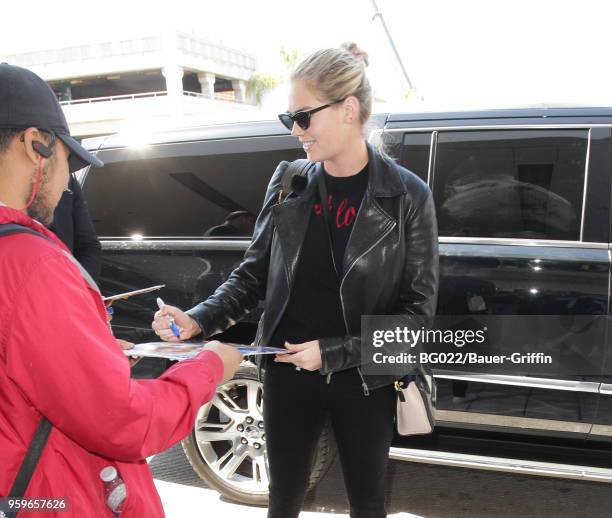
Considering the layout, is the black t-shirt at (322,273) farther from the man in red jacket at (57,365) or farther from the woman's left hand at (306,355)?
the man in red jacket at (57,365)

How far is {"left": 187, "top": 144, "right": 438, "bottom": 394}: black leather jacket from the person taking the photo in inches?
67.5

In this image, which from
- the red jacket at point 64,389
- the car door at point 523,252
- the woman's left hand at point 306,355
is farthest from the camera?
the car door at point 523,252

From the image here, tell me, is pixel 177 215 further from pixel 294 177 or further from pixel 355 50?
pixel 355 50

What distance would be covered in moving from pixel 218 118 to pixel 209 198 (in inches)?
20.4

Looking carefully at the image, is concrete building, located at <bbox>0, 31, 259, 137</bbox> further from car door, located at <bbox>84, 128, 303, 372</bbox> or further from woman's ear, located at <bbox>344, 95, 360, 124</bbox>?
woman's ear, located at <bbox>344, 95, 360, 124</bbox>

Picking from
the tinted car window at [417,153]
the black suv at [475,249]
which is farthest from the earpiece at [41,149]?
the tinted car window at [417,153]

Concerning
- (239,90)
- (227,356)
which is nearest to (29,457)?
(227,356)

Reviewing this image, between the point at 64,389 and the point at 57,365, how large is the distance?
0.04 meters

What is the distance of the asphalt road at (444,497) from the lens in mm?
2947

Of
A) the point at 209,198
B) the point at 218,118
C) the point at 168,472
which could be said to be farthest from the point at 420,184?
the point at 168,472

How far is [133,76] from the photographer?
43688 millimetres

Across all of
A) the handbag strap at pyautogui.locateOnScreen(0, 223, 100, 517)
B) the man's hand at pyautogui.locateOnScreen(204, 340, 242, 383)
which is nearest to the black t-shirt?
the man's hand at pyautogui.locateOnScreen(204, 340, 242, 383)

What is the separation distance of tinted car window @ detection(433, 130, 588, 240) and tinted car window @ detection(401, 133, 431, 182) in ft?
0.18

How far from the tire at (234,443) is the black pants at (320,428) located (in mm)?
1064
